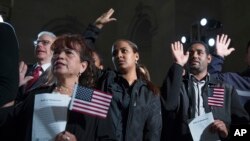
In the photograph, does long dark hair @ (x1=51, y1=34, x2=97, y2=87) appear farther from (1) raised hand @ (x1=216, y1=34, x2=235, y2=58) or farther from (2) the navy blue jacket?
(1) raised hand @ (x1=216, y1=34, x2=235, y2=58)

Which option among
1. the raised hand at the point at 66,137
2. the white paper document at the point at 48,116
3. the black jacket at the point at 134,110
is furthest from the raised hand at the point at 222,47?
the raised hand at the point at 66,137

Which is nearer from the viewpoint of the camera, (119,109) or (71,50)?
(71,50)

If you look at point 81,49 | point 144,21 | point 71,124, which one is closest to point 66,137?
point 71,124

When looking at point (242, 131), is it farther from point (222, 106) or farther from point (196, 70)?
point (196, 70)

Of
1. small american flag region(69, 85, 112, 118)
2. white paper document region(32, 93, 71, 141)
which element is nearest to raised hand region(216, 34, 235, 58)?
small american flag region(69, 85, 112, 118)

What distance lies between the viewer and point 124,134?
3834 millimetres

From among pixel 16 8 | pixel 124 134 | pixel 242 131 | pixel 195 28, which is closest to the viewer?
pixel 242 131

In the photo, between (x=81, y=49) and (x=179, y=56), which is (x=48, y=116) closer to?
(x=81, y=49)

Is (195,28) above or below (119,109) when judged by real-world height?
above

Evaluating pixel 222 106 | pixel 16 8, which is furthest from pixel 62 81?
pixel 16 8

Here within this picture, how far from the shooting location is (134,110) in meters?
3.91

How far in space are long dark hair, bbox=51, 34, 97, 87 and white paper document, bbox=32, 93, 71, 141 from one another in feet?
1.43

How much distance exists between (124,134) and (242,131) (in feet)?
3.37

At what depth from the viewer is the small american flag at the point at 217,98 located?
14.3 feet
